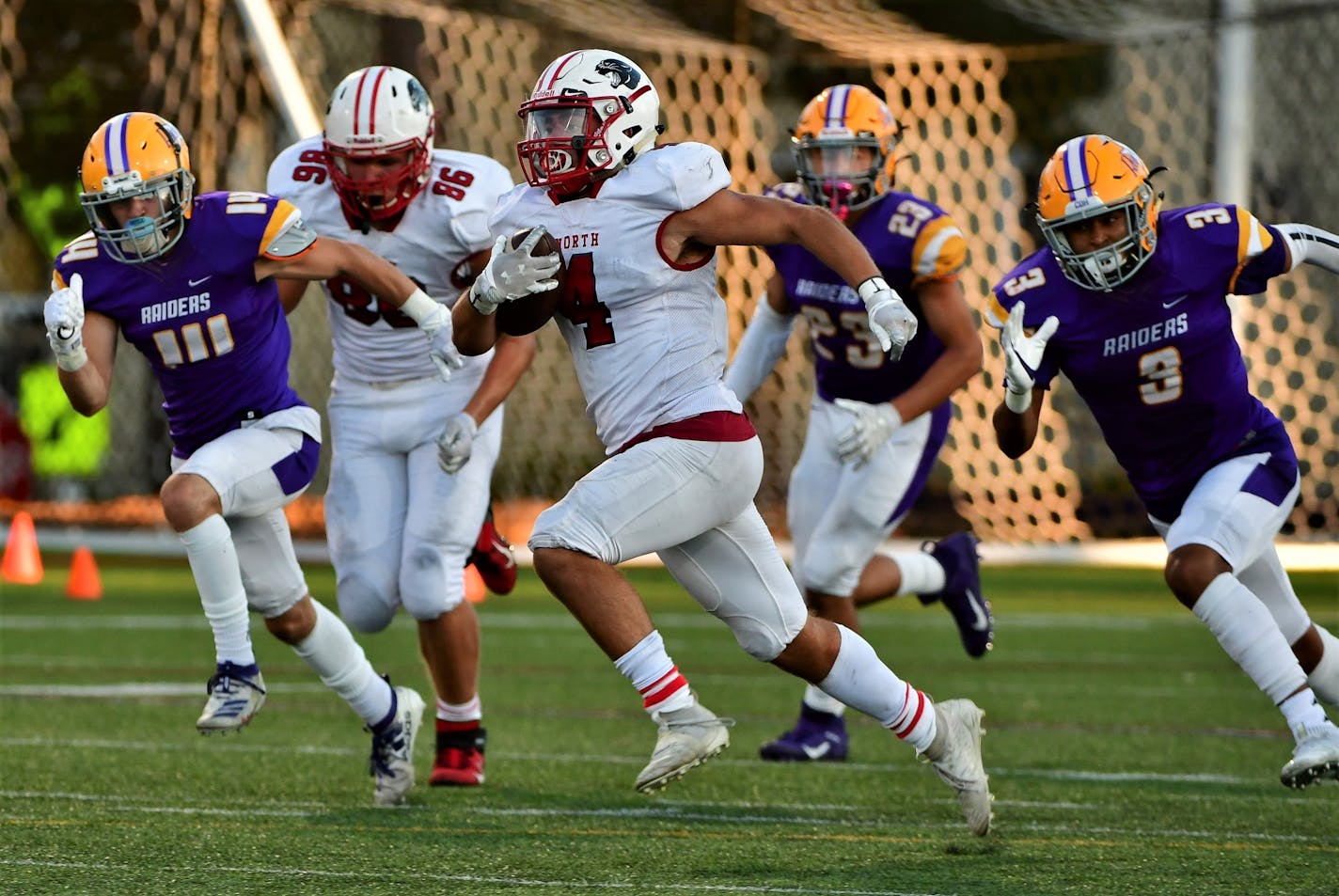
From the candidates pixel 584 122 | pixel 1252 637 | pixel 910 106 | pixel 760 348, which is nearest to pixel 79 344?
pixel 584 122

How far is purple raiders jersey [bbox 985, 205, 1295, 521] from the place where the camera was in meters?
5.50

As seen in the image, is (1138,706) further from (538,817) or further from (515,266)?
(515,266)

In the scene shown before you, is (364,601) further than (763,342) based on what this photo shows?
No

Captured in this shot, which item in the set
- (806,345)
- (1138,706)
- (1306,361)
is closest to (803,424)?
(806,345)

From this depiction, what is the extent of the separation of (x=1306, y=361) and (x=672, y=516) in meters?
9.12

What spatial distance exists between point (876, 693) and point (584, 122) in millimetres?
1492

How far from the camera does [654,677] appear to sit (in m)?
4.60

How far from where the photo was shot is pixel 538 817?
538cm

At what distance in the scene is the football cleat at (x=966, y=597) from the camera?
7.36m

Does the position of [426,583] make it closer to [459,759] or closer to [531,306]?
[459,759]

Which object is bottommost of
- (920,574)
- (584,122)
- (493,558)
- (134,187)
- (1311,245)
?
(920,574)

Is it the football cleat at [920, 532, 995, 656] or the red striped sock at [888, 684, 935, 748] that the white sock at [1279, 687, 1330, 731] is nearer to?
the red striped sock at [888, 684, 935, 748]

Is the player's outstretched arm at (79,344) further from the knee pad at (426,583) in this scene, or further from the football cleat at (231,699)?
the knee pad at (426,583)

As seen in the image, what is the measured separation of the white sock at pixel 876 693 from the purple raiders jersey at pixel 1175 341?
1.14 metres
